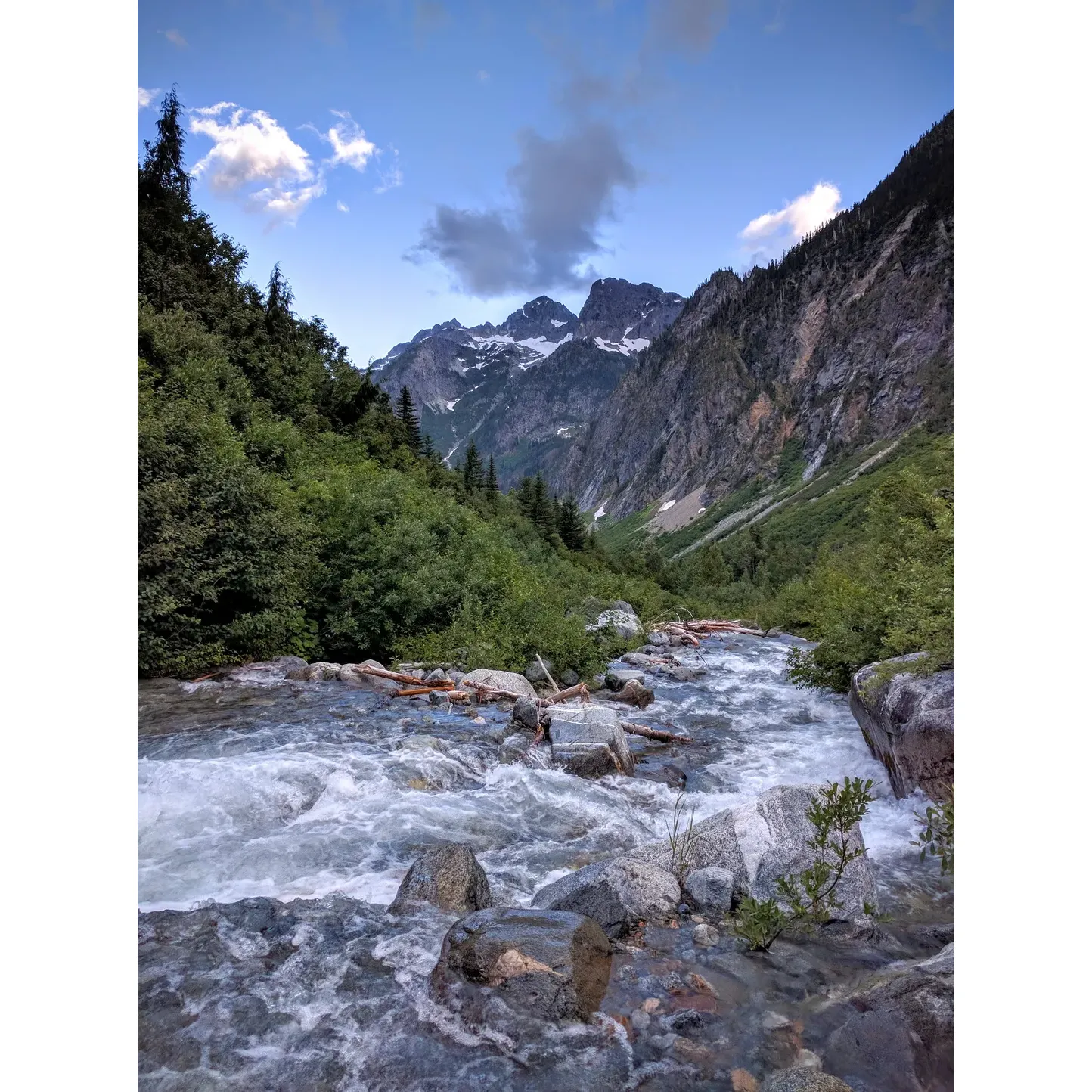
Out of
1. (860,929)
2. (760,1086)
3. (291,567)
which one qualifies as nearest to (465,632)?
(291,567)

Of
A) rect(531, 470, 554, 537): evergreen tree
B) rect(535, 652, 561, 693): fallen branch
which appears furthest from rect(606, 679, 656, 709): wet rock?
rect(531, 470, 554, 537): evergreen tree

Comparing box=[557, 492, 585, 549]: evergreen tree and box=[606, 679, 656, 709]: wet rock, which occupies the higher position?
box=[557, 492, 585, 549]: evergreen tree

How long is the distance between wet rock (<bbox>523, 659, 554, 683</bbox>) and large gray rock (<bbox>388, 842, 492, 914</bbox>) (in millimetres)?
9767

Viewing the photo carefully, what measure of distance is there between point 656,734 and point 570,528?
43.9 metres

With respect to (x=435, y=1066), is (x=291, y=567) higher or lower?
higher

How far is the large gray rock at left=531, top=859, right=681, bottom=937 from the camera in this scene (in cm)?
477

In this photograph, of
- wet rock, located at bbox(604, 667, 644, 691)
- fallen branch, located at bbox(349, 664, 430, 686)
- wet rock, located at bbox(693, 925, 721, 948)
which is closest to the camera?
wet rock, located at bbox(693, 925, 721, 948)

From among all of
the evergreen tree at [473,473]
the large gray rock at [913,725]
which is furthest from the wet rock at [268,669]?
the evergreen tree at [473,473]

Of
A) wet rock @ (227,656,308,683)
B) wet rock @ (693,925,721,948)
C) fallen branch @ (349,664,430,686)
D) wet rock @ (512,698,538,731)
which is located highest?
wet rock @ (227,656,308,683)

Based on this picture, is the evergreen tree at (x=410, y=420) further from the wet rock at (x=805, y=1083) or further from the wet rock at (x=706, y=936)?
the wet rock at (x=805, y=1083)

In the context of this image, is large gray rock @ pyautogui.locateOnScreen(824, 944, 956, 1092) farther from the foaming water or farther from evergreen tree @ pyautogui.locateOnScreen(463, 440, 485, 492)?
evergreen tree @ pyautogui.locateOnScreen(463, 440, 485, 492)
